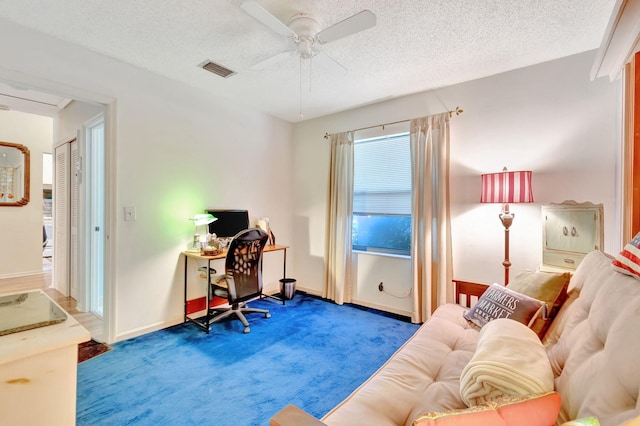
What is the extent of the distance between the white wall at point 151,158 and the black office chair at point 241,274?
0.52 metres

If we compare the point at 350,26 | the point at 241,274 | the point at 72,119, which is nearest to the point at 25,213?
the point at 72,119

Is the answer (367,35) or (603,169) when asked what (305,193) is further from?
(603,169)

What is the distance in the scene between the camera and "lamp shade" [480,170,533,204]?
2.36 m

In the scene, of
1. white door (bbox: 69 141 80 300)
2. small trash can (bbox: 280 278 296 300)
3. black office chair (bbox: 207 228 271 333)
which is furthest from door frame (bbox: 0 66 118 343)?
small trash can (bbox: 280 278 296 300)

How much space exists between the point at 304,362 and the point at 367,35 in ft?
8.41

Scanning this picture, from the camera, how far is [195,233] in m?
3.26

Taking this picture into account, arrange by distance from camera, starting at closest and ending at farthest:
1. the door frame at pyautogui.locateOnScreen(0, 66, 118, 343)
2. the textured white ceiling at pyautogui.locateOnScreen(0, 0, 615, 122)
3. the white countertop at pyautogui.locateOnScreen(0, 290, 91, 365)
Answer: the white countertop at pyautogui.locateOnScreen(0, 290, 91, 365) < the textured white ceiling at pyautogui.locateOnScreen(0, 0, 615, 122) < the door frame at pyautogui.locateOnScreen(0, 66, 118, 343)

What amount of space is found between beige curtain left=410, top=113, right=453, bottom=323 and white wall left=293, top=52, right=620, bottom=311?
111 millimetres

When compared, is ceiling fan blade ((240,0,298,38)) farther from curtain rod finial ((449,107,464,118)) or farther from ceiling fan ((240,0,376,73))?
curtain rod finial ((449,107,464,118))

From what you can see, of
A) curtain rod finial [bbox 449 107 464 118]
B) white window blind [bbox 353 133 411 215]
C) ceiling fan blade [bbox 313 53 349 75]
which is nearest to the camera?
ceiling fan blade [bbox 313 53 349 75]

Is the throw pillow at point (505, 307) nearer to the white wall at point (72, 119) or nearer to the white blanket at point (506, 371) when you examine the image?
the white blanket at point (506, 371)

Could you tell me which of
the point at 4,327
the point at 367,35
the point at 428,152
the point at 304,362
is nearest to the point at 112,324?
the point at 304,362

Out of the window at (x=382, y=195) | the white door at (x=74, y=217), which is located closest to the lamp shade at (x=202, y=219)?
the white door at (x=74, y=217)

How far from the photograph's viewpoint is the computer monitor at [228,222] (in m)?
3.34
